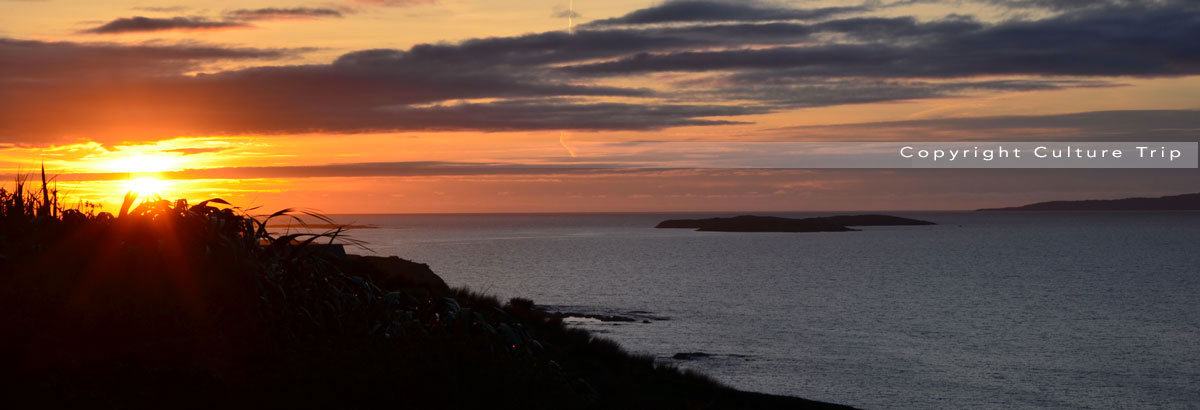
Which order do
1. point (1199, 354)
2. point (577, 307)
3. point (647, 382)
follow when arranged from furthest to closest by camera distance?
point (577, 307) < point (1199, 354) < point (647, 382)

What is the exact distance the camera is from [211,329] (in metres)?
8.05

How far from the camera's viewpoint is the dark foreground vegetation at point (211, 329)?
23.6 feet

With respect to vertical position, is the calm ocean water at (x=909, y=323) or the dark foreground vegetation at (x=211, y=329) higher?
the dark foreground vegetation at (x=211, y=329)

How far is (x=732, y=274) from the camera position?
10206 cm

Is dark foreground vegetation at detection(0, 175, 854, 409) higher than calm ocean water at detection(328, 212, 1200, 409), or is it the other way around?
dark foreground vegetation at detection(0, 175, 854, 409)

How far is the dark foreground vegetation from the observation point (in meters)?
7.21

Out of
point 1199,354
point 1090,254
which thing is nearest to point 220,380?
point 1199,354

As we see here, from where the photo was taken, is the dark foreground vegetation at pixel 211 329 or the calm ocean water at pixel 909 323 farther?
the calm ocean water at pixel 909 323

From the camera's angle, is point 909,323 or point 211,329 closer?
point 211,329

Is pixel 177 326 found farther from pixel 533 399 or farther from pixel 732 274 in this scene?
pixel 732 274

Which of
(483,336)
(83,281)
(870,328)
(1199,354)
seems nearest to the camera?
(83,281)

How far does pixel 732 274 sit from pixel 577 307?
42.3 m

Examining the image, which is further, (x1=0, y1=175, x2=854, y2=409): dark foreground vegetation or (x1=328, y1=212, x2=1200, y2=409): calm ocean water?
(x1=328, y1=212, x2=1200, y2=409): calm ocean water

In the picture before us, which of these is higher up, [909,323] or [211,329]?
[211,329]
